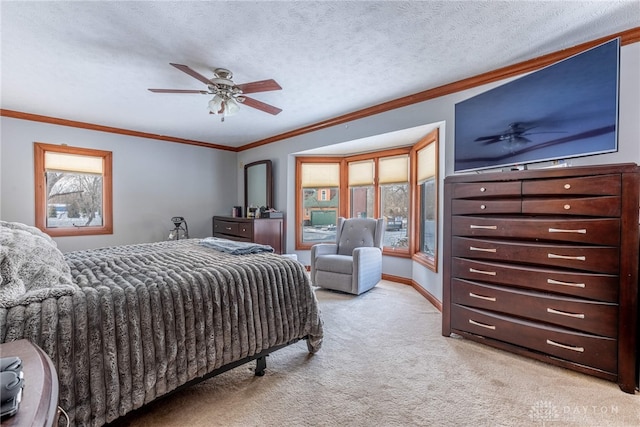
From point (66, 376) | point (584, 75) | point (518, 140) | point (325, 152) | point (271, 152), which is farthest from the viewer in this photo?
point (271, 152)

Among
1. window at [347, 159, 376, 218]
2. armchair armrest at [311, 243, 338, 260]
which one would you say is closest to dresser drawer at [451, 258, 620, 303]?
armchair armrest at [311, 243, 338, 260]

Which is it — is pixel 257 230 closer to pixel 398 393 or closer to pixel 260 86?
pixel 260 86

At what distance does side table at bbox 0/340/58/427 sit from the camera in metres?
0.54

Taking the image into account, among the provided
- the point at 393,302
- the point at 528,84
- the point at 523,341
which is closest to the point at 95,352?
the point at 523,341

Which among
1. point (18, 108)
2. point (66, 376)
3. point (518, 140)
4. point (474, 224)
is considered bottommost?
point (66, 376)

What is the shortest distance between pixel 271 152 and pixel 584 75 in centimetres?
427

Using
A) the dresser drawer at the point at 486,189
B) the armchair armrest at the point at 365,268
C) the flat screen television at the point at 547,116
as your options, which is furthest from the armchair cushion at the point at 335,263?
the flat screen television at the point at 547,116

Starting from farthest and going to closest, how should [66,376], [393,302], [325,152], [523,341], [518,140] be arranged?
[325,152] → [393,302] → [518,140] → [523,341] → [66,376]

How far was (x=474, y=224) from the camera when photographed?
238 cm

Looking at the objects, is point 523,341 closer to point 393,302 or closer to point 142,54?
point 393,302

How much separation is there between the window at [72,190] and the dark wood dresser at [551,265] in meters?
4.89

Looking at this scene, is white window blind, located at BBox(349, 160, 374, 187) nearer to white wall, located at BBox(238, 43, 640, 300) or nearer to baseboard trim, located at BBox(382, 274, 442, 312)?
white wall, located at BBox(238, 43, 640, 300)

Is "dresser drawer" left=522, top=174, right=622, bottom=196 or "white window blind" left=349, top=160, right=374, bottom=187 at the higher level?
"white window blind" left=349, top=160, right=374, bottom=187

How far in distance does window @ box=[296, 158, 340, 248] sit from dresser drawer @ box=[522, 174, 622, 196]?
3217 mm
